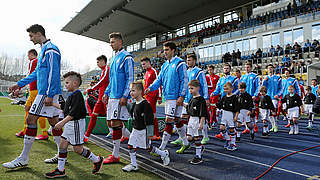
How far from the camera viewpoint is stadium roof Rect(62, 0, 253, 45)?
28.5 meters

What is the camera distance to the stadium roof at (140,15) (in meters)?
28.5

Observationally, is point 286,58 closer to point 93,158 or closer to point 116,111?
point 116,111

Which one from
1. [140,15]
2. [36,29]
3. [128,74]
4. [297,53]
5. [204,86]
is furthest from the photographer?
[140,15]

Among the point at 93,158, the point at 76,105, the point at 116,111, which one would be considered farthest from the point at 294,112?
the point at 76,105

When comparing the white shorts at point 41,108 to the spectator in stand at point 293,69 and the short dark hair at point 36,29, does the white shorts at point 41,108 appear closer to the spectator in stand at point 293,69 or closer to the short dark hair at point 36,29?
the short dark hair at point 36,29

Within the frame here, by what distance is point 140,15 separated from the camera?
1288 inches

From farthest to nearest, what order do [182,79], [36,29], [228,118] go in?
[228,118] < [182,79] < [36,29]

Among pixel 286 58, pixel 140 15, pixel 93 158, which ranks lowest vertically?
pixel 93 158

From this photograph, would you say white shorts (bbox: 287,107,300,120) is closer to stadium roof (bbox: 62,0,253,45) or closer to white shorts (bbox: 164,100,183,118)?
white shorts (bbox: 164,100,183,118)

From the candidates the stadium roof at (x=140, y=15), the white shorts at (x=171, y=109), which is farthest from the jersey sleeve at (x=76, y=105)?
the stadium roof at (x=140, y=15)

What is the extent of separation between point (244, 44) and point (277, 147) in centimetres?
1708

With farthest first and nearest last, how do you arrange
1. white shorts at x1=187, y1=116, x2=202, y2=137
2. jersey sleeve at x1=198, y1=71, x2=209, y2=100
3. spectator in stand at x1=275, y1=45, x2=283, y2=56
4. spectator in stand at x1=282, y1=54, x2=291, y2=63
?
1. spectator in stand at x1=275, y1=45, x2=283, y2=56
2. spectator in stand at x1=282, y1=54, x2=291, y2=63
3. jersey sleeve at x1=198, y1=71, x2=209, y2=100
4. white shorts at x1=187, y1=116, x2=202, y2=137

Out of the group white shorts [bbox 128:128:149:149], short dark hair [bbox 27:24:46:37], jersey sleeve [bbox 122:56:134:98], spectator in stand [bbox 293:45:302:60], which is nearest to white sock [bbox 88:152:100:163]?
white shorts [bbox 128:128:149:149]

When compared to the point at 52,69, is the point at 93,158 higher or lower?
lower
